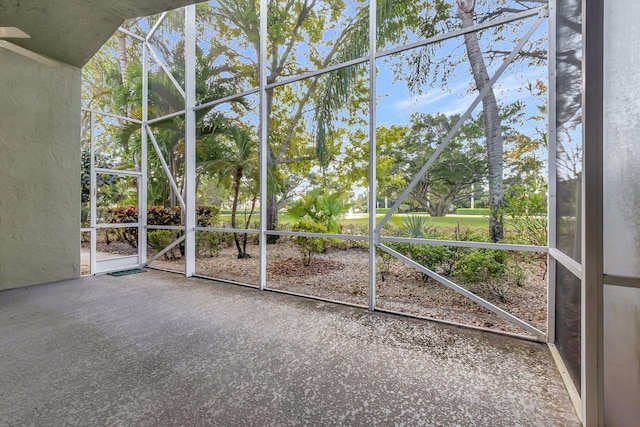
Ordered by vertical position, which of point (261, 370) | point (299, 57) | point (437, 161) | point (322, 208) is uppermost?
point (299, 57)

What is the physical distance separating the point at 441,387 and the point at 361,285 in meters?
2.56

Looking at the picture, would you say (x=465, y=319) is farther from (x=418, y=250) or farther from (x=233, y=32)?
(x=233, y=32)

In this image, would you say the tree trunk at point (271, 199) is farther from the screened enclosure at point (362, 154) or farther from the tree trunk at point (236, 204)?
the tree trunk at point (236, 204)

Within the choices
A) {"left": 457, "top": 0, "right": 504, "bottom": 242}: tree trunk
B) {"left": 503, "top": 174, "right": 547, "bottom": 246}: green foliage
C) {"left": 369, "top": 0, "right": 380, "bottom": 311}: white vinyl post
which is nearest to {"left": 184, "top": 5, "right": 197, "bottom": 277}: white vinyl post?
{"left": 369, "top": 0, "right": 380, "bottom": 311}: white vinyl post

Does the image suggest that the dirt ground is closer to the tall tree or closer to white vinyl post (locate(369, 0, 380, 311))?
white vinyl post (locate(369, 0, 380, 311))

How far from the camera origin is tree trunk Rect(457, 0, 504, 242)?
11.0 feet

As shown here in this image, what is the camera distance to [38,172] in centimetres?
412

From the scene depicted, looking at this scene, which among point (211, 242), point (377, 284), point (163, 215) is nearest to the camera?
point (377, 284)

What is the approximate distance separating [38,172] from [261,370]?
4.71 m

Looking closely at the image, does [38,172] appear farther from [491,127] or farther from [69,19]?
[491,127]

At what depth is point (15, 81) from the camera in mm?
3893

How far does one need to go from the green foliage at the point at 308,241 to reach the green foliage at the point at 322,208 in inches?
2.9

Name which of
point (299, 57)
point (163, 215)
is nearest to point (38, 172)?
point (163, 215)

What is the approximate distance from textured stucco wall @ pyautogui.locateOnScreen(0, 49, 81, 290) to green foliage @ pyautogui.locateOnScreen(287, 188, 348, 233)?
144 inches
